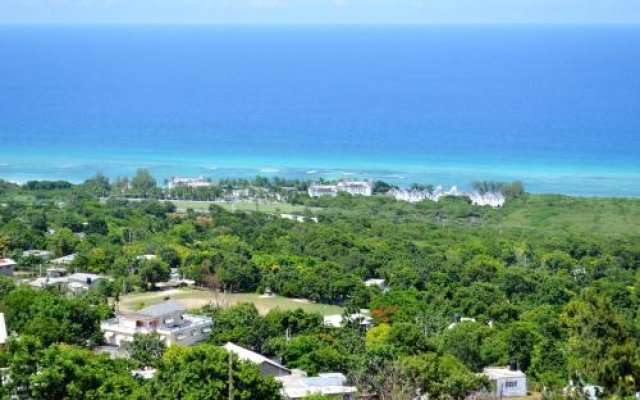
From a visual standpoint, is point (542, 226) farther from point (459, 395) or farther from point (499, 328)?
point (459, 395)

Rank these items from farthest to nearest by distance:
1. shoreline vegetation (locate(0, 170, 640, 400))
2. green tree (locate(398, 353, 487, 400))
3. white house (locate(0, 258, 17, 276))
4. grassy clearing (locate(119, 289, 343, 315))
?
white house (locate(0, 258, 17, 276)), grassy clearing (locate(119, 289, 343, 315)), green tree (locate(398, 353, 487, 400)), shoreline vegetation (locate(0, 170, 640, 400))

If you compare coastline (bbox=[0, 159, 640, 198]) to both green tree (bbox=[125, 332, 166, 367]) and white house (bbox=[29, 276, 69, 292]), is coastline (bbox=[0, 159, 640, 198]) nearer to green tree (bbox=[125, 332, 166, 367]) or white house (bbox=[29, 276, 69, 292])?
white house (bbox=[29, 276, 69, 292])

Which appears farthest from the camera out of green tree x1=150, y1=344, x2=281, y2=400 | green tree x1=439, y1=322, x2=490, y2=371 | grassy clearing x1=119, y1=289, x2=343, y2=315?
grassy clearing x1=119, y1=289, x2=343, y2=315

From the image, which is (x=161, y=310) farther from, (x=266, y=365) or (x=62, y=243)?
(x=62, y=243)

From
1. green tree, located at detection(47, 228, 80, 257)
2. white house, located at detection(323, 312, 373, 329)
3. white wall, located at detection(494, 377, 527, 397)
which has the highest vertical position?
green tree, located at detection(47, 228, 80, 257)

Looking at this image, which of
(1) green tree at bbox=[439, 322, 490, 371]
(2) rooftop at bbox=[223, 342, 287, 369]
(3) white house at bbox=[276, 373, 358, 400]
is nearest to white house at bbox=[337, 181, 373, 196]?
(1) green tree at bbox=[439, 322, 490, 371]

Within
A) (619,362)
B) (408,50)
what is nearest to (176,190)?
(619,362)
